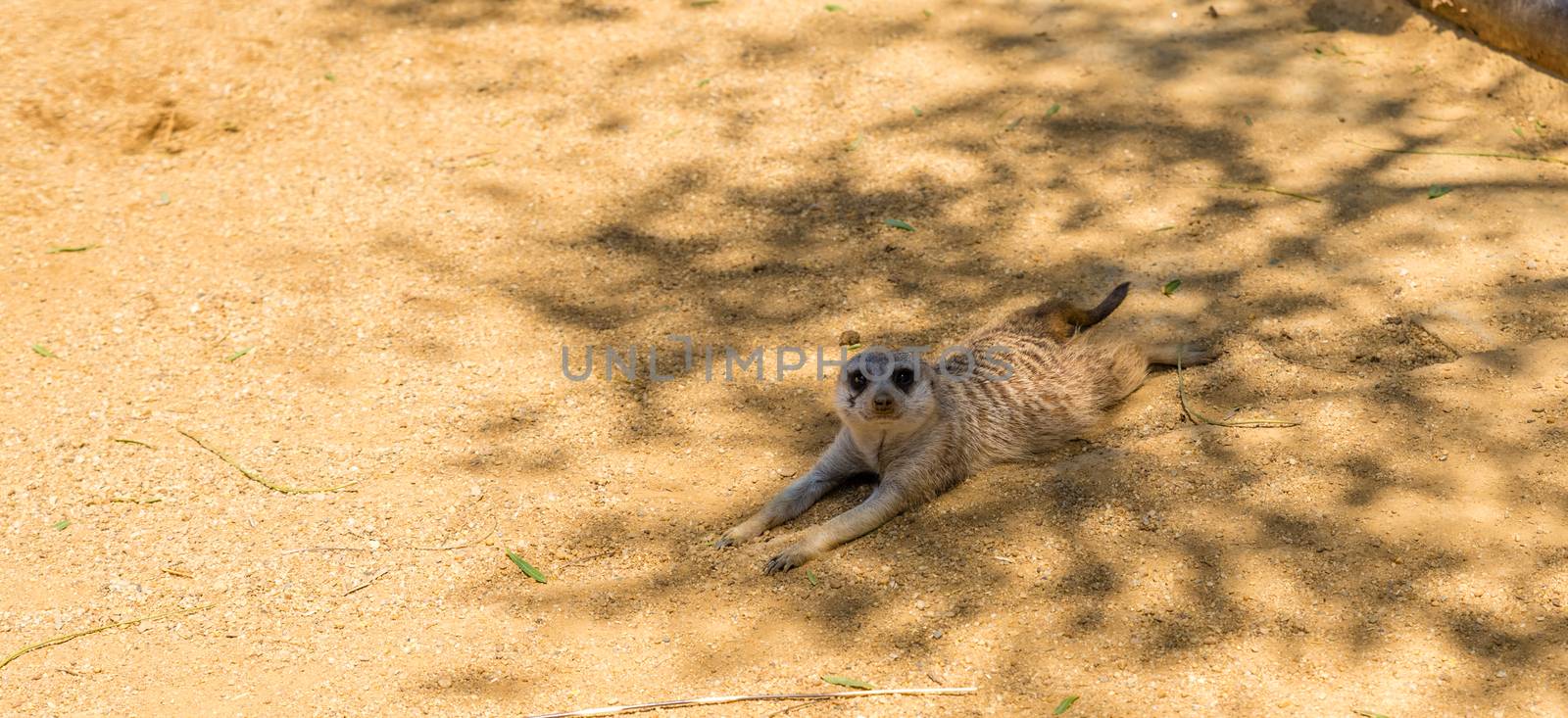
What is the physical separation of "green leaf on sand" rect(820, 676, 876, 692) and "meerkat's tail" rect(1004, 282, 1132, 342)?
1.38 metres

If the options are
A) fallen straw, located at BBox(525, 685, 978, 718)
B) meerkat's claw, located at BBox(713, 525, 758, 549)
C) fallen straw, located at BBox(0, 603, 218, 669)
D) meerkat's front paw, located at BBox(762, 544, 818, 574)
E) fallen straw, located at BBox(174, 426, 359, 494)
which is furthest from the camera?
fallen straw, located at BBox(174, 426, 359, 494)

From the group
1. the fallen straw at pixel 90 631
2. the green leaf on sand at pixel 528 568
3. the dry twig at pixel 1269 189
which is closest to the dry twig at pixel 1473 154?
the dry twig at pixel 1269 189

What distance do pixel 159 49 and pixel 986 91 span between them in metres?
3.27

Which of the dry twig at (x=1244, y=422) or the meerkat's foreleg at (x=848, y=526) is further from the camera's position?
the dry twig at (x=1244, y=422)

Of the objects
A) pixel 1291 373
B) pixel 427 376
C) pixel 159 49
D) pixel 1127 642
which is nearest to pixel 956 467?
pixel 1127 642

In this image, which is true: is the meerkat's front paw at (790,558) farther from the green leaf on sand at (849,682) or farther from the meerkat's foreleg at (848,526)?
the green leaf on sand at (849,682)

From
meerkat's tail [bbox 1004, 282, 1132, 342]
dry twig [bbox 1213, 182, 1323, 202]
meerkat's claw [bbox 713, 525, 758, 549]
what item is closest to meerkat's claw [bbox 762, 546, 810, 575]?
meerkat's claw [bbox 713, 525, 758, 549]

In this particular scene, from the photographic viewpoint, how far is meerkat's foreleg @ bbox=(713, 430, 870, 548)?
3000 mm

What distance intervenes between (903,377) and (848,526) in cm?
40

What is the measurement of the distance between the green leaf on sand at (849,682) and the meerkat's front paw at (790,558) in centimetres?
40

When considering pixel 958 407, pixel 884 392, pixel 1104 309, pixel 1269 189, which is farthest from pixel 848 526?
pixel 1269 189

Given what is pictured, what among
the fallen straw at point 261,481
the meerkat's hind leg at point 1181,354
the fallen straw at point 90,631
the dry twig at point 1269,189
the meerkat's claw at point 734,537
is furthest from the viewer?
the dry twig at point 1269,189

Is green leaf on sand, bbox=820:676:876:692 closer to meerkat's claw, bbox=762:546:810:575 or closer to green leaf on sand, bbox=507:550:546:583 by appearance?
meerkat's claw, bbox=762:546:810:575

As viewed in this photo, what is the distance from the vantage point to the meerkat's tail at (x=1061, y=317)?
350cm
